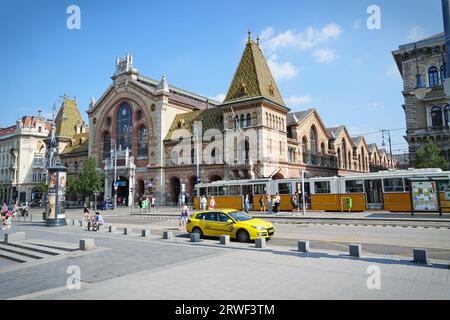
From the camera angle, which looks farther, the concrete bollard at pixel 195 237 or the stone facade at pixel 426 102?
the stone facade at pixel 426 102

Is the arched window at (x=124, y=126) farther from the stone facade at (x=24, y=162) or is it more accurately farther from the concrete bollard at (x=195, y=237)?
the concrete bollard at (x=195, y=237)

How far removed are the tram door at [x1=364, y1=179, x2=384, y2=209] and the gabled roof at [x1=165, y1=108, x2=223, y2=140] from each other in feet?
71.4

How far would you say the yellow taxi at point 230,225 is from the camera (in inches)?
547

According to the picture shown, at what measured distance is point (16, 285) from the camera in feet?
27.9

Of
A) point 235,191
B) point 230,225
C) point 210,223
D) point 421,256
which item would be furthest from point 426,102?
point 421,256

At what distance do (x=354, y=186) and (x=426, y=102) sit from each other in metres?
18.6

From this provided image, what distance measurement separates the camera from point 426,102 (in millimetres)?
37031

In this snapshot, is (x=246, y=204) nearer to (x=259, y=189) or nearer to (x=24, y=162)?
(x=259, y=189)

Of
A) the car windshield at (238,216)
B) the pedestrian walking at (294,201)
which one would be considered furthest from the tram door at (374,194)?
the car windshield at (238,216)

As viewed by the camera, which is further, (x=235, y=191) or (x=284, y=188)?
(x=235, y=191)

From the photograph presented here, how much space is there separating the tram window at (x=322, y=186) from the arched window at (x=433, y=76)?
20862mm

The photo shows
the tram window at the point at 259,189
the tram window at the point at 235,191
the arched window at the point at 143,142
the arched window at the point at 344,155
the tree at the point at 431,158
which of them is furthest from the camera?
the arched window at the point at 344,155

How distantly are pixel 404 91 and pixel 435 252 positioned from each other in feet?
110
